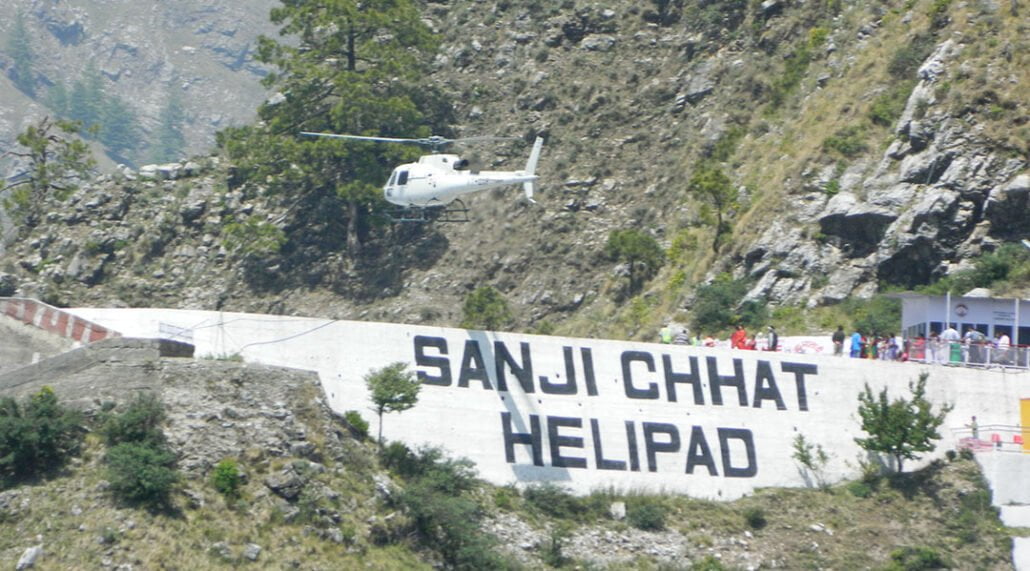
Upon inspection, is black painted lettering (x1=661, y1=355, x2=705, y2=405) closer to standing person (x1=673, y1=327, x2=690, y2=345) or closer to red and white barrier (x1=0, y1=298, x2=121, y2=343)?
standing person (x1=673, y1=327, x2=690, y2=345)

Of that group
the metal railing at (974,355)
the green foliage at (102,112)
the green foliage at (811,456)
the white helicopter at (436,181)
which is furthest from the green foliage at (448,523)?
the green foliage at (102,112)

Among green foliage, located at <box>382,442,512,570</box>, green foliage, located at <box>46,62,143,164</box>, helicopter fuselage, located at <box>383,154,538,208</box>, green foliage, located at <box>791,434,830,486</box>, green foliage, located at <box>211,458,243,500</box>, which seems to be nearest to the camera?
green foliage, located at <box>211,458,243,500</box>

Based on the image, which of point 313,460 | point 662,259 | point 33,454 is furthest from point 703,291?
point 33,454

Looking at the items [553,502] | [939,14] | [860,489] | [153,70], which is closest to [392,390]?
[553,502]

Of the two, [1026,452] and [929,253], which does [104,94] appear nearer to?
[929,253]

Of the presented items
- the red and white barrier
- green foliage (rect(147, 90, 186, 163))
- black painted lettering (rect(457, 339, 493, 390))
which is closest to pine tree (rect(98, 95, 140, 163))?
green foliage (rect(147, 90, 186, 163))

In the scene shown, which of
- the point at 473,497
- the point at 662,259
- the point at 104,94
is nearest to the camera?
the point at 473,497

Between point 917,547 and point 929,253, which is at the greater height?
point 929,253
